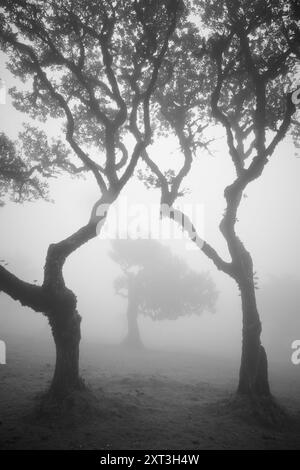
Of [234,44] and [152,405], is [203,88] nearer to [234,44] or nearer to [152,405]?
[234,44]

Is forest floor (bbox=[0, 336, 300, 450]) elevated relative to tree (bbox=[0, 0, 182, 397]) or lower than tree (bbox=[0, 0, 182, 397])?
lower

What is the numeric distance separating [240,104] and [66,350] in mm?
15202

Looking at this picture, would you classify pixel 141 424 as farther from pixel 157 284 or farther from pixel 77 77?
pixel 157 284

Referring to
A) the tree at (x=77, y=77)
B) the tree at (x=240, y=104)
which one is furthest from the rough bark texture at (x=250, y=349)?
the tree at (x=77, y=77)

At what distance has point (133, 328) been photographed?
45188 millimetres

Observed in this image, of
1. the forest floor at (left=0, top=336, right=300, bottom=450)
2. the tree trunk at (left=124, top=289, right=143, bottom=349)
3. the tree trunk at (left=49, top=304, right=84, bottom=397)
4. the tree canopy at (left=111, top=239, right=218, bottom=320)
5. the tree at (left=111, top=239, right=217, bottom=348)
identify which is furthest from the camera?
the tree canopy at (left=111, top=239, right=218, bottom=320)

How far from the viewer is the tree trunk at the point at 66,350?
1186cm

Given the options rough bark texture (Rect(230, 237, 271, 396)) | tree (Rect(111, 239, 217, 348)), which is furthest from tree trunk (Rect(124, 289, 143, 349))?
rough bark texture (Rect(230, 237, 271, 396))

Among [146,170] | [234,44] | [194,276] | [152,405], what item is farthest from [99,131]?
[194,276]

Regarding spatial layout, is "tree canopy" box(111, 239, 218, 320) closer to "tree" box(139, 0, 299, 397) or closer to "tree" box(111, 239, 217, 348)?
"tree" box(111, 239, 217, 348)

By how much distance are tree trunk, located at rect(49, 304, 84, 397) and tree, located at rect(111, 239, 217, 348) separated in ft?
116

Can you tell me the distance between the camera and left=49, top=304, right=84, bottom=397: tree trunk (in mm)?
11859

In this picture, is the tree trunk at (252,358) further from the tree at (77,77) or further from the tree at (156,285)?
the tree at (156,285)
